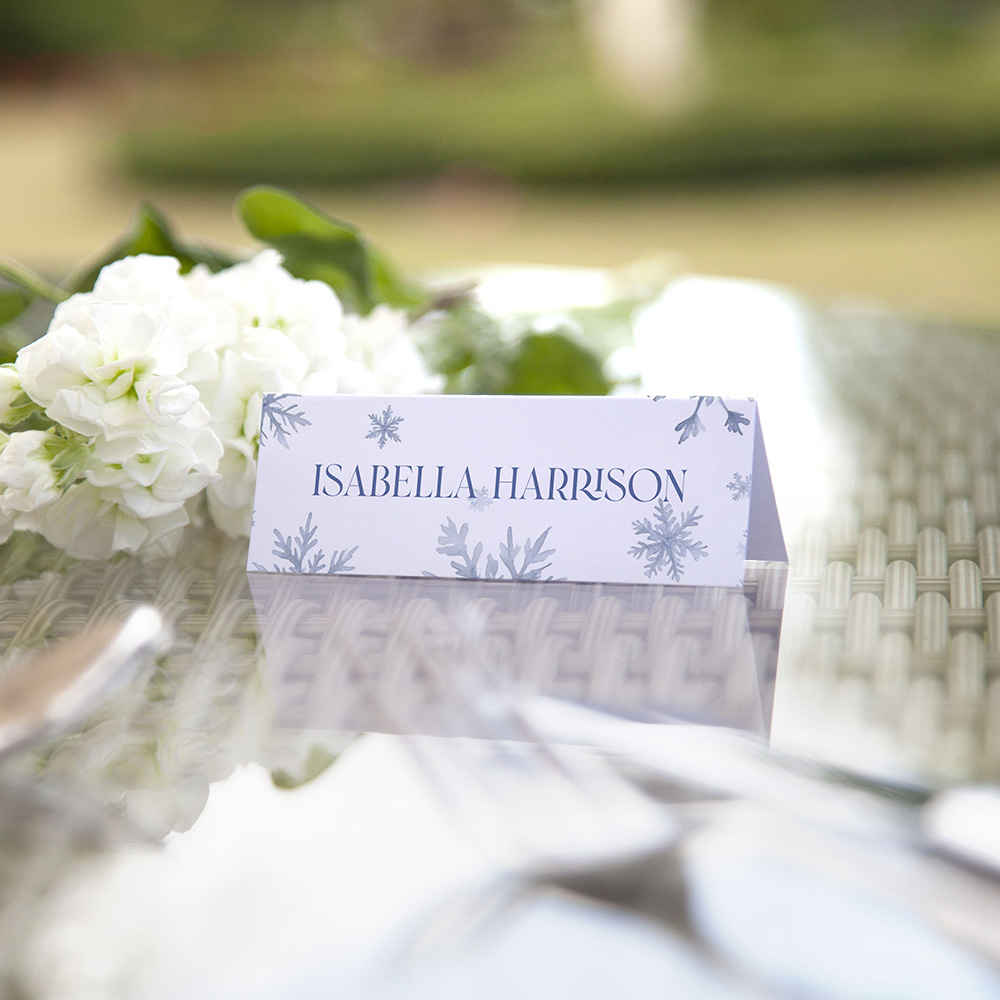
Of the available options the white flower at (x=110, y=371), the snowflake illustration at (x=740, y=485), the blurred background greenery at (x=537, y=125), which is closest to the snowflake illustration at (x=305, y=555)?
the white flower at (x=110, y=371)

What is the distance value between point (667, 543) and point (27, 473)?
0.33m

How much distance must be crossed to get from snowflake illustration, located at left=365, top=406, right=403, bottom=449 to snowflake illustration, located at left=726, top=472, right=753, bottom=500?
0.19 m

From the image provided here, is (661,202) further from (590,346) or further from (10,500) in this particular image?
(10,500)

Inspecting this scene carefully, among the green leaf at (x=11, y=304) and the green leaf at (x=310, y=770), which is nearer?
the green leaf at (x=310, y=770)

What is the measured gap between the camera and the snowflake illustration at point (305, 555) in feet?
1.98

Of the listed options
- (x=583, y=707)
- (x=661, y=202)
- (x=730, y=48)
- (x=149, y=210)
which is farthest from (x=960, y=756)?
(x=730, y=48)

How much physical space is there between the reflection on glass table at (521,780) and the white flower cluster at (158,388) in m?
0.05

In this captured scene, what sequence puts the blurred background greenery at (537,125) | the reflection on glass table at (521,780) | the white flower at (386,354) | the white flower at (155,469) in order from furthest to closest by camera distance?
the blurred background greenery at (537,125) < the white flower at (386,354) < the white flower at (155,469) < the reflection on glass table at (521,780)

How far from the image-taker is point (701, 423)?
0.57m

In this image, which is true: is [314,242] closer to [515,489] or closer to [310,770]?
[515,489]

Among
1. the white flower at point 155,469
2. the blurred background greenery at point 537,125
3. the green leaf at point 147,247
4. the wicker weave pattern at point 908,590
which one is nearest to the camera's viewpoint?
the wicker weave pattern at point 908,590

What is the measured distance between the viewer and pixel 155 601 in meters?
0.58

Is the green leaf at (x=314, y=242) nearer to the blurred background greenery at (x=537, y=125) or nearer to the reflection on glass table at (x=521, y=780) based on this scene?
the reflection on glass table at (x=521, y=780)

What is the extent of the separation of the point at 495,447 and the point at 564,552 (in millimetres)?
69
